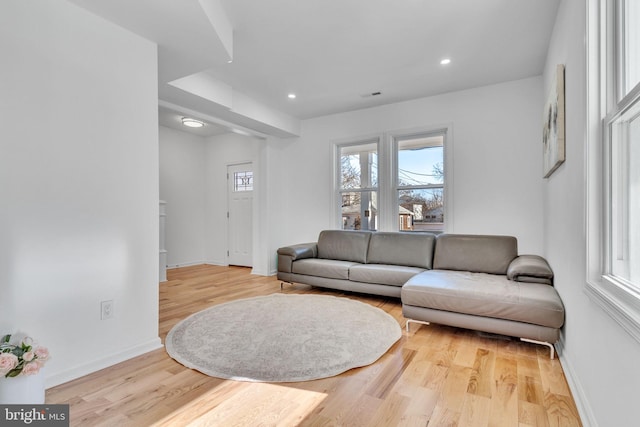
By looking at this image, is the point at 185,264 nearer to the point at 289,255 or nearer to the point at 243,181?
the point at 243,181

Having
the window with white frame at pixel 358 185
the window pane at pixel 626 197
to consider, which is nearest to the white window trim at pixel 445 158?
the window with white frame at pixel 358 185

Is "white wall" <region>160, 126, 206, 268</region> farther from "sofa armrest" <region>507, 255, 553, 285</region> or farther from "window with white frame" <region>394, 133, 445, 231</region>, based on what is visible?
"sofa armrest" <region>507, 255, 553, 285</region>

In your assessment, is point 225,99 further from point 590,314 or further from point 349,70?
point 590,314

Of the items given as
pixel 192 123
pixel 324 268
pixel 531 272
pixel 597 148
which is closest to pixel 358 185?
pixel 324 268

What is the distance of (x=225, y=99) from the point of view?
12.7 ft

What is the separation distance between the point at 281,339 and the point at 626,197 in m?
2.33

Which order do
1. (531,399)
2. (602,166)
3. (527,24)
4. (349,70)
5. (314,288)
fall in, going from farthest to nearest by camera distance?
(314,288) < (349,70) < (527,24) < (531,399) < (602,166)

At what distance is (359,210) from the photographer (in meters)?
5.02

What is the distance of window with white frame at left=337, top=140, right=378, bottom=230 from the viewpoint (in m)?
4.87

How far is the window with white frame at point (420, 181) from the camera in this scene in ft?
14.2

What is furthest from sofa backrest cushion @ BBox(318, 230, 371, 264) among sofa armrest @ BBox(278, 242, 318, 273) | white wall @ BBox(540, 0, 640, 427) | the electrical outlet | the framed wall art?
the electrical outlet

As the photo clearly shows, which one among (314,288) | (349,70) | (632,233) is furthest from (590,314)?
(314,288)

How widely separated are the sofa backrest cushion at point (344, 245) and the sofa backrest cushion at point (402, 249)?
4.1 inches

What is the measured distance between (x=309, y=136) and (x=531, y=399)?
14.9ft
